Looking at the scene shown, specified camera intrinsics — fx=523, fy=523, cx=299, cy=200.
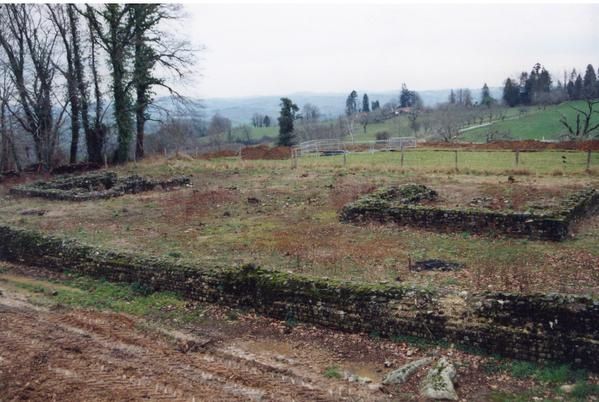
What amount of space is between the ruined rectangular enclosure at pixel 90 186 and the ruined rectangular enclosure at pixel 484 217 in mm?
12542

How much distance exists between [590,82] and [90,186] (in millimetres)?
89514

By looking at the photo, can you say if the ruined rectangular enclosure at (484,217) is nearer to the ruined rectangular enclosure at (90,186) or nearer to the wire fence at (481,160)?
the wire fence at (481,160)

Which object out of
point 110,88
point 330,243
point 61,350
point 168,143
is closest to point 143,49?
point 110,88

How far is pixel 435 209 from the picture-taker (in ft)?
54.0

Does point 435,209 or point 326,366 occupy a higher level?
point 435,209

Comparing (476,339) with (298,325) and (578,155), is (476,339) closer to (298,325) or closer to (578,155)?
(298,325)

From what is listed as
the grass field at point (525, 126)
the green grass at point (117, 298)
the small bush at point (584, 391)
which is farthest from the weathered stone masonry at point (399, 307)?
the grass field at point (525, 126)

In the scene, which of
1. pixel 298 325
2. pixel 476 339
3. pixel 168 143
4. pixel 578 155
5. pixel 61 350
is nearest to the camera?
pixel 476 339

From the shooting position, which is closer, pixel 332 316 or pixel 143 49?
pixel 332 316

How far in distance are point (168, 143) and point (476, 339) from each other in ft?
156

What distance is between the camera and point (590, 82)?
9031 centimetres

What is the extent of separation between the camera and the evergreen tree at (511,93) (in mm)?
98188

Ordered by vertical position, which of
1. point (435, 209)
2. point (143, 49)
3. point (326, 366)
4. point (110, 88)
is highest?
point (143, 49)

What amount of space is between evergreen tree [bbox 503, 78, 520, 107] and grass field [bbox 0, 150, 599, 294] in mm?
73177
